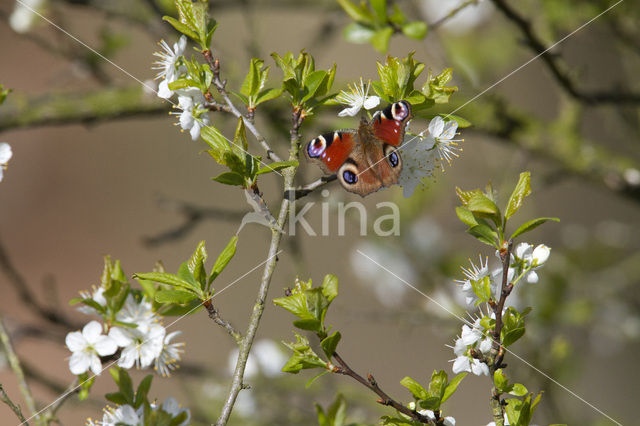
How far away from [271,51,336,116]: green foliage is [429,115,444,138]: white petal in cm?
19

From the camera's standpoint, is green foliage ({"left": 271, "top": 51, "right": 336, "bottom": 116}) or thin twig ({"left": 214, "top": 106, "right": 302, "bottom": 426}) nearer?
thin twig ({"left": 214, "top": 106, "right": 302, "bottom": 426})

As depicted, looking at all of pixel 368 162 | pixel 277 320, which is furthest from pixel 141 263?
pixel 368 162

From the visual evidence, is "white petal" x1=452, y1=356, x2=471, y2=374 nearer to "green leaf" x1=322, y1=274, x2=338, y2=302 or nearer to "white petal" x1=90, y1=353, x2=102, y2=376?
"green leaf" x1=322, y1=274, x2=338, y2=302

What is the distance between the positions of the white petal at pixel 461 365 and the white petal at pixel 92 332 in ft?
2.05

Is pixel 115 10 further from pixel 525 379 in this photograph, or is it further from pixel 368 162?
pixel 525 379

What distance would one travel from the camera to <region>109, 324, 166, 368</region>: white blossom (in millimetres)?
994

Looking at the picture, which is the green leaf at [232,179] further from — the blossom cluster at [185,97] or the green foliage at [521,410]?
the green foliage at [521,410]

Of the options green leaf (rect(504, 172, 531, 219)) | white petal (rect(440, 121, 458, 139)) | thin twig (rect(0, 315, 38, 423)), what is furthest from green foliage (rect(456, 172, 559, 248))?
thin twig (rect(0, 315, 38, 423))

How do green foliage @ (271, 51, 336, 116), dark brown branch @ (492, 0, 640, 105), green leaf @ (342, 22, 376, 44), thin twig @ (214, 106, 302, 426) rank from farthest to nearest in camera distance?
1. dark brown branch @ (492, 0, 640, 105)
2. green leaf @ (342, 22, 376, 44)
3. green foliage @ (271, 51, 336, 116)
4. thin twig @ (214, 106, 302, 426)

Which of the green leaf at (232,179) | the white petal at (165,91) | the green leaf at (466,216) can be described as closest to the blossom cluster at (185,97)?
the white petal at (165,91)

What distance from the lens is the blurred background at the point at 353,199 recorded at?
174cm

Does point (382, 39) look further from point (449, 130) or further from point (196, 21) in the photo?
point (196, 21)

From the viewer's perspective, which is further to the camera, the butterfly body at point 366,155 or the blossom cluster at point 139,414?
the butterfly body at point 366,155

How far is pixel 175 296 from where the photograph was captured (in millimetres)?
879
